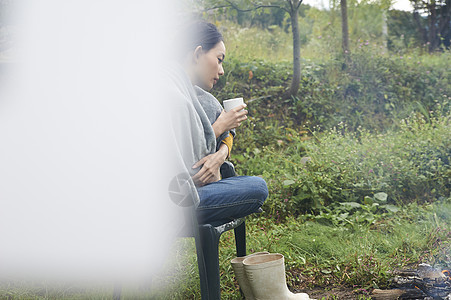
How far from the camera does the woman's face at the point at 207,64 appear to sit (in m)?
2.02

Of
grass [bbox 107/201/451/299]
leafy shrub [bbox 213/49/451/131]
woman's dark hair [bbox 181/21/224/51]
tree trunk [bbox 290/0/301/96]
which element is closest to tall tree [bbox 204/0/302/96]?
tree trunk [bbox 290/0/301/96]

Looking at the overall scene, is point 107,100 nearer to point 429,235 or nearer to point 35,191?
point 35,191

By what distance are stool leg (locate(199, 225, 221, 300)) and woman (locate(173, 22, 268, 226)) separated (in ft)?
0.27

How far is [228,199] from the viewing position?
6.08ft

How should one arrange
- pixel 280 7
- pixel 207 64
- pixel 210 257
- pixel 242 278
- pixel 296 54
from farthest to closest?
pixel 296 54 < pixel 280 7 < pixel 242 278 < pixel 207 64 < pixel 210 257

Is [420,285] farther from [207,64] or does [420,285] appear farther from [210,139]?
[207,64]

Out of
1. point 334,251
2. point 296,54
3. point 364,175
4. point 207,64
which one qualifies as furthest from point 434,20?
point 207,64

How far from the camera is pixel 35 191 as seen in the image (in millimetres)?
1823

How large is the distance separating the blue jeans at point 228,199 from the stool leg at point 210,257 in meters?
0.08

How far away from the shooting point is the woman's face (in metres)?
2.02

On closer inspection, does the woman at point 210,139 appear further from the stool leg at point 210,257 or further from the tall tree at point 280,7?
the tall tree at point 280,7

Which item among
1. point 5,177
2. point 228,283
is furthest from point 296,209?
point 5,177

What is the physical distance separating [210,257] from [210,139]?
1.69 ft

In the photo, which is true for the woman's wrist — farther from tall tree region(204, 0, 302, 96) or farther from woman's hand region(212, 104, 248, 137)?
tall tree region(204, 0, 302, 96)
